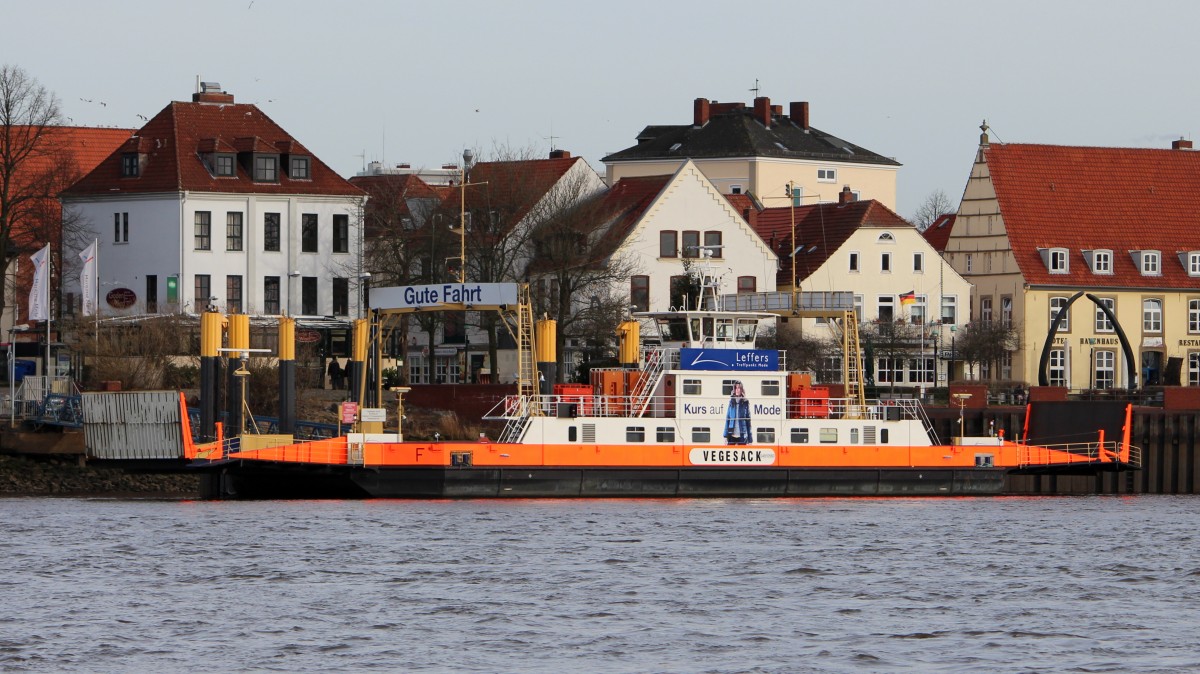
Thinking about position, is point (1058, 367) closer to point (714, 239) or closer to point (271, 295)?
point (714, 239)

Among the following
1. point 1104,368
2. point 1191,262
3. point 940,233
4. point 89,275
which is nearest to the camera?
point 89,275

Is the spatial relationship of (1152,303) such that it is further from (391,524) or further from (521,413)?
(391,524)

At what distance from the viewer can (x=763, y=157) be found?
97875 mm

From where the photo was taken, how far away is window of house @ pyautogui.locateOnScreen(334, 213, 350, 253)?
244ft

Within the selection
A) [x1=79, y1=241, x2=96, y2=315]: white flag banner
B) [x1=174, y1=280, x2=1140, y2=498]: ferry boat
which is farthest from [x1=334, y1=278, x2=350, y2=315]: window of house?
[x1=174, y1=280, x2=1140, y2=498]: ferry boat

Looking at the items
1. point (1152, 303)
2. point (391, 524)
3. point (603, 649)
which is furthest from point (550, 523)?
point (1152, 303)

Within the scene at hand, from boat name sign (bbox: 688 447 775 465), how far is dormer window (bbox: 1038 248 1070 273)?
3068 centimetres

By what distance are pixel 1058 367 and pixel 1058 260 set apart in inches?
166

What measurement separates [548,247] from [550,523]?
2823 centimetres

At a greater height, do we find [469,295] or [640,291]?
[640,291]

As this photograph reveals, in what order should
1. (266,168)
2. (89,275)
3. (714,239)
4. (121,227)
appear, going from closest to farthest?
(89,275) → (121,227) → (266,168) → (714,239)

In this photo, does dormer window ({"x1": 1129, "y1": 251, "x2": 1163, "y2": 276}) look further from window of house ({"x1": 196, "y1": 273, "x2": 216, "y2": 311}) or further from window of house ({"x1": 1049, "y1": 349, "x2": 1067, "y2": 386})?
window of house ({"x1": 196, "y1": 273, "x2": 216, "y2": 311})

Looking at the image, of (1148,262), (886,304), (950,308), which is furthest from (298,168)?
(1148,262)

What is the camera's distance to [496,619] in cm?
3238
